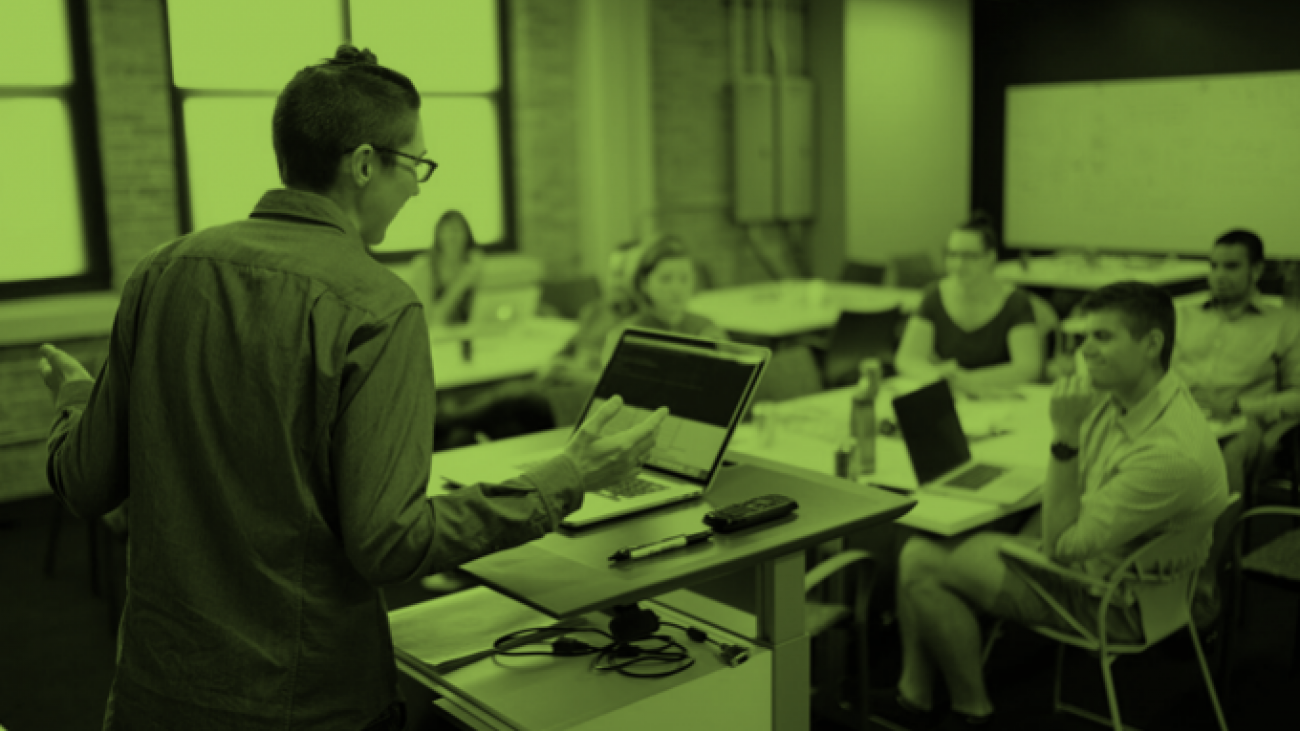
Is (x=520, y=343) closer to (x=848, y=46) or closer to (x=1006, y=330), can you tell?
(x=1006, y=330)

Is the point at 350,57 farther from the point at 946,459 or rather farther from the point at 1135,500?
the point at 946,459

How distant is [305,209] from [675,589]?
751 mm

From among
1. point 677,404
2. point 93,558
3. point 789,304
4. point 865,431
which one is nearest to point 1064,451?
point 865,431

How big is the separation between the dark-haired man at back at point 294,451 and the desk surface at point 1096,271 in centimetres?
641

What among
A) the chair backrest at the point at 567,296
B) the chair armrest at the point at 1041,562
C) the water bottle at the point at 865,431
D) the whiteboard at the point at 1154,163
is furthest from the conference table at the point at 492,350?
the whiteboard at the point at 1154,163

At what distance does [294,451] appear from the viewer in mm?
1487

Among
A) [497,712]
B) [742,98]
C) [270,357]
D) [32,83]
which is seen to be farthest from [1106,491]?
[742,98]

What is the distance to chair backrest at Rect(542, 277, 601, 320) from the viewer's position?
7.14m

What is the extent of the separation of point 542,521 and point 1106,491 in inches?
70.7

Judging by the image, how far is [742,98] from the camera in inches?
345

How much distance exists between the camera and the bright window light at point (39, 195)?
579 cm

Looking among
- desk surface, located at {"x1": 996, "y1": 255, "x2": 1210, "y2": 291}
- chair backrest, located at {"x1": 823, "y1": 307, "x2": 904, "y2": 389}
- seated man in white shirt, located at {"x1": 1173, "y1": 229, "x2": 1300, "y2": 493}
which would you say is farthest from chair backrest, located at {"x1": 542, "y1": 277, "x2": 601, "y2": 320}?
seated man in white shirt, located at {"x1": 1173, "y1": 229, "x2": 1300, "y2": 493}

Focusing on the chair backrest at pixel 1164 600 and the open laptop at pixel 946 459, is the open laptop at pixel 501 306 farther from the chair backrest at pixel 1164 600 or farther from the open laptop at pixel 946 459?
the chair backrest at pixel 1164 600

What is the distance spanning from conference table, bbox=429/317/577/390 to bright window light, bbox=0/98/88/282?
212 centimetres
